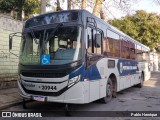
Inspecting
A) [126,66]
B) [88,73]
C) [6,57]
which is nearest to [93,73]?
[88,73]

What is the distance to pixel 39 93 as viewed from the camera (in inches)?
304

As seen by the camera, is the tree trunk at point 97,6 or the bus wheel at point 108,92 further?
the tree trunk at point 97,6

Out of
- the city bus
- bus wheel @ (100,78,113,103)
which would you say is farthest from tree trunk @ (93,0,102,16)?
the city bus

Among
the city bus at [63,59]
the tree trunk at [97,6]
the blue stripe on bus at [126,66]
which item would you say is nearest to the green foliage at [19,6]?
the tree trunk at [97,6]

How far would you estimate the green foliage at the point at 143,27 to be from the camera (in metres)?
27.8

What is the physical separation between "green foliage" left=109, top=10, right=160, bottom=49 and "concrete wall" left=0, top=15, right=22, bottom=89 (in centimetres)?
1637

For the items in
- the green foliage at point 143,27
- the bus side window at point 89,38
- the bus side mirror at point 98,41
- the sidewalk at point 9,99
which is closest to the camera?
the bus side window at point 89,38

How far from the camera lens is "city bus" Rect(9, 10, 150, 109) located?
24.1 ft

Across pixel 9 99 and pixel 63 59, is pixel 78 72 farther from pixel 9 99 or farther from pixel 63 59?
pixel 9 99

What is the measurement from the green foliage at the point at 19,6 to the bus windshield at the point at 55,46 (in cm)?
1053

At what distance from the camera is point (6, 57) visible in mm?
12438

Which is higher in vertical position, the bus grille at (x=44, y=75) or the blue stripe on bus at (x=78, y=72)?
the blue stripe on bus at (x=78, y=72)

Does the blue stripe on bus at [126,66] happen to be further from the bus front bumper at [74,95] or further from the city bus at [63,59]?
the bus front bumper at [74,95]

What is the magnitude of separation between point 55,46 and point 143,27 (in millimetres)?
22239
